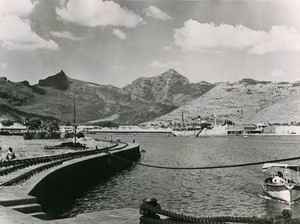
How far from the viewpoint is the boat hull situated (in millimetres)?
28869

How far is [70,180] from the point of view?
1195 inches

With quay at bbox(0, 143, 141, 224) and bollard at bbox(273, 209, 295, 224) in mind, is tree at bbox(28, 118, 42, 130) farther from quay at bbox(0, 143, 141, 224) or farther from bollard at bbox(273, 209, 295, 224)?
bollard at bbox(273, 209, 295, 224)

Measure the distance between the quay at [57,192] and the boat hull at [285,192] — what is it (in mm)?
11922

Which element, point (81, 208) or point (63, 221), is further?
point (81, 208)

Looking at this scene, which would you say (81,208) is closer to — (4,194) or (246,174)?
(4,194)

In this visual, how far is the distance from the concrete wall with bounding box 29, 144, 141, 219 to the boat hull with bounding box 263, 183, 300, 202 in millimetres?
13866

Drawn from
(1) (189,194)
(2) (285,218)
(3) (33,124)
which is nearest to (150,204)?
(2) (285,218)

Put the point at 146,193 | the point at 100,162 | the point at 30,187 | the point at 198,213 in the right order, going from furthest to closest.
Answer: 1. the point at 100,162
2. the point at 146,193
3. the point at 198,213
4. the point at 30,187

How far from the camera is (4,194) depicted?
47.8 feet

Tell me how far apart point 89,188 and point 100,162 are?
308 inches

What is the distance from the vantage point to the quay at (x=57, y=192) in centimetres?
939

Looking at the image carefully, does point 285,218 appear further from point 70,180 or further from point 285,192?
point 70,180

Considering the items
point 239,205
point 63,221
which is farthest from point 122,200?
point 63,221

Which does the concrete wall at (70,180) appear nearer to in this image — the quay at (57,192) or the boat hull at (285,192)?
the quay at (57,192)
